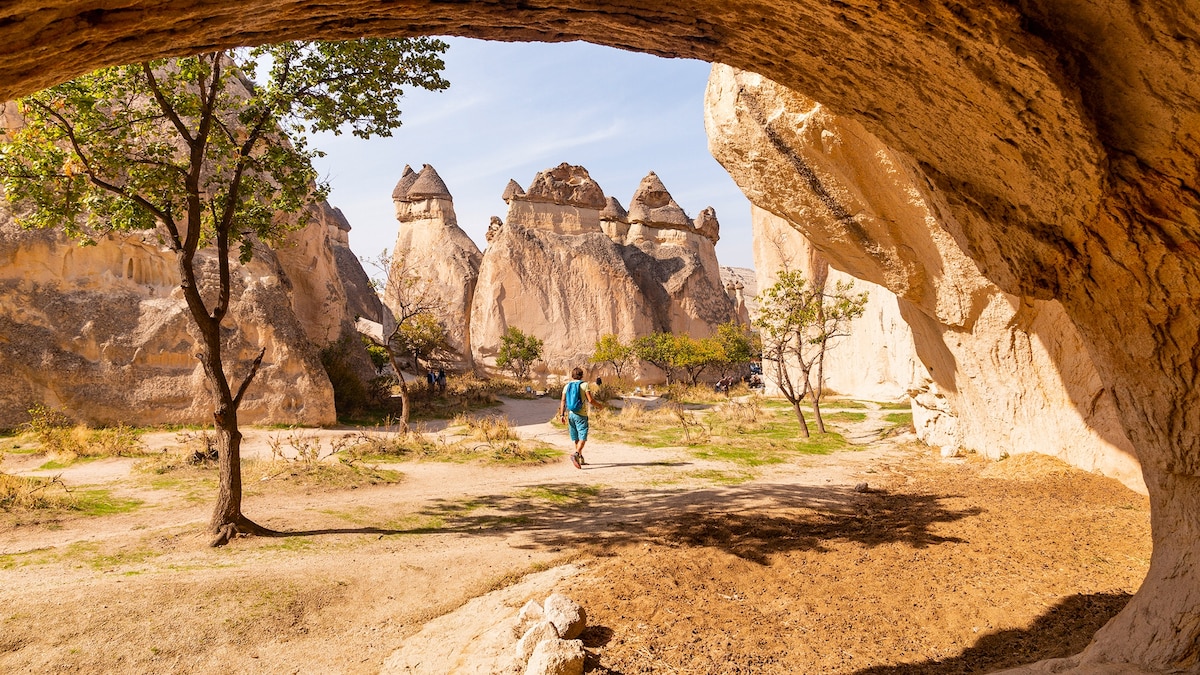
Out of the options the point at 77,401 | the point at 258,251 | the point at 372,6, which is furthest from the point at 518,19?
the point at 258,251

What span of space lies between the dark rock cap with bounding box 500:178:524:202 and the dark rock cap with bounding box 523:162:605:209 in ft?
2.07

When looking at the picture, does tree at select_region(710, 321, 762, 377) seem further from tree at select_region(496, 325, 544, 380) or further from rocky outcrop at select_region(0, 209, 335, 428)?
rocky outcrop at select_region(0, 209, 335, 428)

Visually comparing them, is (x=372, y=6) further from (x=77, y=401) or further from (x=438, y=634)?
(x=77, y=401)

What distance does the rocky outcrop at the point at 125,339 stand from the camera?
14031 millimetres

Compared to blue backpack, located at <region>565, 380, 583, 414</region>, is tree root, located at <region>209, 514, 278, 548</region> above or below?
below

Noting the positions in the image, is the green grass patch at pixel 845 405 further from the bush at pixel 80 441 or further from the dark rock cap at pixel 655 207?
the dark rock cap at pixel 655 207

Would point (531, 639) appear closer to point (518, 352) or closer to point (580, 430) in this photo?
point (580, 430)

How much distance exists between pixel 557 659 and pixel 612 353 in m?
31.0

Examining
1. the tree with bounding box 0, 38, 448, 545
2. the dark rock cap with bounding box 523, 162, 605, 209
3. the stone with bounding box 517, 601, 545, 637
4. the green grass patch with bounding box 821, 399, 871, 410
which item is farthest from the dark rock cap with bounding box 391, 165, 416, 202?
the stone with bounding box 517, 601, 545, 637

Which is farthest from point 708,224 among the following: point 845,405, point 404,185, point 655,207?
point 845,405

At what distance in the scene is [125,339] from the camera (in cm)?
1513

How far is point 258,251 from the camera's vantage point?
18125 mm

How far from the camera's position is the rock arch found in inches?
80.5

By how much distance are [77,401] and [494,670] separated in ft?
51.7
